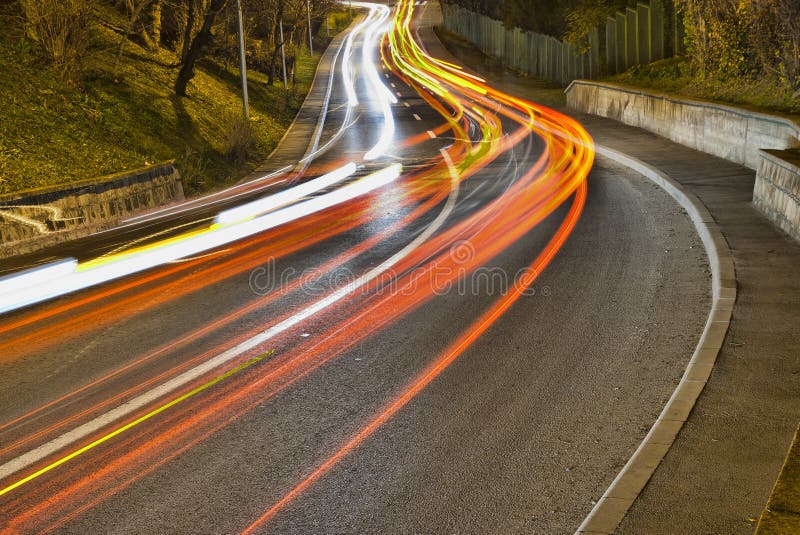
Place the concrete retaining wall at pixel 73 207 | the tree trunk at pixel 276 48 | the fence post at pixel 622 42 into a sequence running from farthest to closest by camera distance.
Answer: the tree trunk at pixel 276 48
the fence post at pixel 622 42
the concrete retaining wall at pixel 73 207

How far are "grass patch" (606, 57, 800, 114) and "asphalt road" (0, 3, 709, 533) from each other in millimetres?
7991

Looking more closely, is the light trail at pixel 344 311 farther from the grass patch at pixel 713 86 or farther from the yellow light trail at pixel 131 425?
the grass patch at pixel 713 86

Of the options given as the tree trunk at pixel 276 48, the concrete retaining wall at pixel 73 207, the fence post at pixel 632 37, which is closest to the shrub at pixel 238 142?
the concrete retaining wall at pixel 73 207

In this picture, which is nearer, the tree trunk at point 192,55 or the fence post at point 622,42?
the tree trunk at point 192,55

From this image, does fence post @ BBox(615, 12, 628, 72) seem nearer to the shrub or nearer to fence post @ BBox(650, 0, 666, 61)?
fence post @ BBox(650, 0, 666, 61)

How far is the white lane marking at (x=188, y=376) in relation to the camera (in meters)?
6.10

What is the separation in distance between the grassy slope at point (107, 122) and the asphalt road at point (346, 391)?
11620 mm

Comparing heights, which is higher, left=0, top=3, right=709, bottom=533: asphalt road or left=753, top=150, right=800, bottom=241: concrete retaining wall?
left=753, top=150, right=800, bottom=241: concrete retaining wall

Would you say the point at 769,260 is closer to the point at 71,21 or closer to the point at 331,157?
the point at 331,157

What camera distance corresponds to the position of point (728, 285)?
9008 mm

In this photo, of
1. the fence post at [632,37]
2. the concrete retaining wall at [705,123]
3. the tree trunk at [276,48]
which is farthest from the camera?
the tree trunk at [276,48]

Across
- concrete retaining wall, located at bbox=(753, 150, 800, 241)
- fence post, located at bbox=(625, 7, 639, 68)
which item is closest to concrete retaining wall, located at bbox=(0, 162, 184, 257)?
concrete retaining wall, located at bbox=(753, 150, 800, 241)

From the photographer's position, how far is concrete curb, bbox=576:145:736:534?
4.78 m

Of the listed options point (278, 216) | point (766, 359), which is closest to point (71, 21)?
point (278, 216)
